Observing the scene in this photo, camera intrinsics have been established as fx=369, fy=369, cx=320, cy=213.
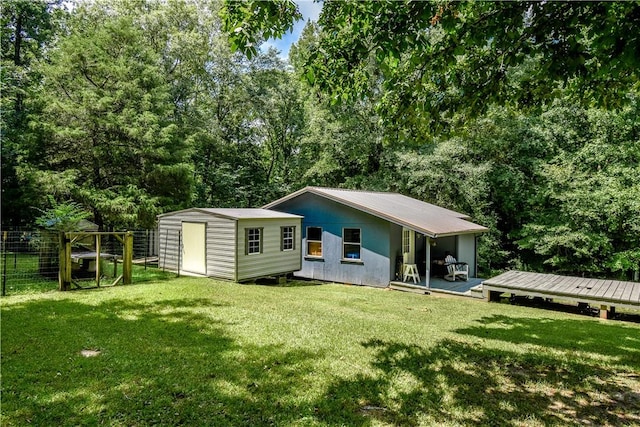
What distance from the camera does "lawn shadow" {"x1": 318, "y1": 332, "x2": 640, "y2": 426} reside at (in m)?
3.51

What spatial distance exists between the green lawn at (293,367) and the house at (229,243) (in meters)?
3.35

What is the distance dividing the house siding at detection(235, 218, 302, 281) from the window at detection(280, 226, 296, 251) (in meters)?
0.11

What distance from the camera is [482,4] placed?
4.76 m

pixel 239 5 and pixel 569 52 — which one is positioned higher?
pixel 239 5

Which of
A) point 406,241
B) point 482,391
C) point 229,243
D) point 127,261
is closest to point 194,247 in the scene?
point 229,243

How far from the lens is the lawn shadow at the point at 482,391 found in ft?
11.5

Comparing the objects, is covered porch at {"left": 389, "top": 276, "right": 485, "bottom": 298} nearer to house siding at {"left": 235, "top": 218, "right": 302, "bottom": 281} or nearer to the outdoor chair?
the outdoor chair

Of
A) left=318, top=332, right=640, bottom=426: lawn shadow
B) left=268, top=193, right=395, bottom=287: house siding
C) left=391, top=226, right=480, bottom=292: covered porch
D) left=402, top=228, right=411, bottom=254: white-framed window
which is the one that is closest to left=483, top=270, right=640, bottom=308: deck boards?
left=391, top=226, right=480, bottom=292: covered porch

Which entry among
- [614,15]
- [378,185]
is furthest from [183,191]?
[614,15]

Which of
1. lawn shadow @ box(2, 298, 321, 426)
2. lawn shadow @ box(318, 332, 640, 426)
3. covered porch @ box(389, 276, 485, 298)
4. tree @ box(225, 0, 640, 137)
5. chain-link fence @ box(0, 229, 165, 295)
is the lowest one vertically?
covered porch @ box(389, 276, 485, 298)

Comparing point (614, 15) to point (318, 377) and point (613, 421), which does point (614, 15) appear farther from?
point (318, 377)

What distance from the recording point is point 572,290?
1023 cm

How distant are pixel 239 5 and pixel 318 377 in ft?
14.5

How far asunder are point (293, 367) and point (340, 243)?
9300mm
